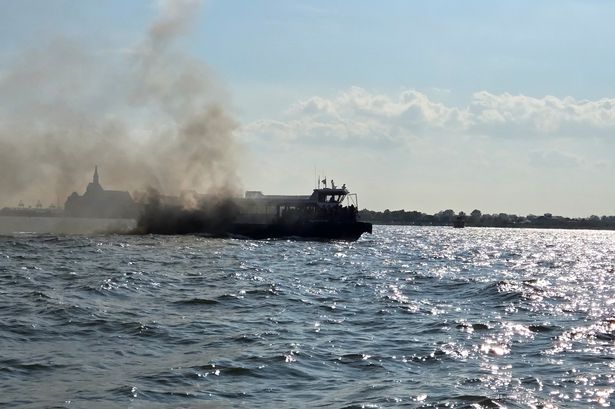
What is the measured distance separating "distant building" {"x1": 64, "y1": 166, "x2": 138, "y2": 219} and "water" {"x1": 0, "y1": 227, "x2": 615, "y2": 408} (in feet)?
216

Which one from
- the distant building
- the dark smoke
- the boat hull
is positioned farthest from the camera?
the distant building

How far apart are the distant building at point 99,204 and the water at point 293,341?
6597 cm

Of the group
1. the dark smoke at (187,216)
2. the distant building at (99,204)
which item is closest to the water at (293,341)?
the dark smoke at (187,216)

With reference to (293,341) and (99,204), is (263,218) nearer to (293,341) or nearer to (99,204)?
(99,204)

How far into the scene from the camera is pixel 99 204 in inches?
4254

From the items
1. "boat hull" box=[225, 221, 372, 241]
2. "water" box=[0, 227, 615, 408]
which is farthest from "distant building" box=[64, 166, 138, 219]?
"water" box=[0, 227, 615, 408]

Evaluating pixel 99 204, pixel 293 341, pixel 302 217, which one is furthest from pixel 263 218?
pixel 293 341

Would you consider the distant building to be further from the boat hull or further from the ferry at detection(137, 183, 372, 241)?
the boat hull

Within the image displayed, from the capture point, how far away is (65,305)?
958 inches

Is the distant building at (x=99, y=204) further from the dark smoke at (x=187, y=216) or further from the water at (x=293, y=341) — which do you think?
the water at (x=293, y=341)

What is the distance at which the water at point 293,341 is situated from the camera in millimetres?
14414

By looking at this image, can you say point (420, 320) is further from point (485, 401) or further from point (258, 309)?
point (485, 401)

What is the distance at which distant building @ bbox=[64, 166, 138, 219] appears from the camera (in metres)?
102

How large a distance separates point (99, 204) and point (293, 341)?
9304cm
